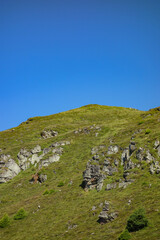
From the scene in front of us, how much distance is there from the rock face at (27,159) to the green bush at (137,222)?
44.8m

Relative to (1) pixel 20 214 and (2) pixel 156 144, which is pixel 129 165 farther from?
(1) pixel 20 214

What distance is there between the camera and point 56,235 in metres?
30.8

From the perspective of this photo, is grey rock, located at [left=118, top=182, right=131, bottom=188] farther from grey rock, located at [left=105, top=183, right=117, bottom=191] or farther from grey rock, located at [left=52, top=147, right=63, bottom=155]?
grey rock, located at [left=52, top=147, right=63, bottom=155]

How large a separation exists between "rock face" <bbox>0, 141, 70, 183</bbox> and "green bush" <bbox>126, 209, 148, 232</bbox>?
1765 inches

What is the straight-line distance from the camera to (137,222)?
24484 millimetres

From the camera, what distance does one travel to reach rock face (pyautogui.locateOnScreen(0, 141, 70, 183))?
6708cm

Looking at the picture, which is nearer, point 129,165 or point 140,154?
point 129,165

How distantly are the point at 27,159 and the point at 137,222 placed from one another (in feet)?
180

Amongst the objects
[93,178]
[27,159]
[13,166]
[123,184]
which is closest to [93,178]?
[93,178]

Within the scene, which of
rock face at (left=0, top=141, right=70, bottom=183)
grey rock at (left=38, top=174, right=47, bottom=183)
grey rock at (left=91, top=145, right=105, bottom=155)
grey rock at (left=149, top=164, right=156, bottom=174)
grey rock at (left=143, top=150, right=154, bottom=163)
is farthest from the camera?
rock face at (left=0, top=141, right=70, bottom=183)

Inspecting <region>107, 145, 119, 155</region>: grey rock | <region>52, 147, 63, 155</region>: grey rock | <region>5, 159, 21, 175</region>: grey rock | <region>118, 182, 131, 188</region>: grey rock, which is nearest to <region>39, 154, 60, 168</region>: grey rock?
<region>52, 147, 63, 155</region>: grey rock

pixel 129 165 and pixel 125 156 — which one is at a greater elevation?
pixel 125 156

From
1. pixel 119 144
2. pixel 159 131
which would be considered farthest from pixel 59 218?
pixel 159 131

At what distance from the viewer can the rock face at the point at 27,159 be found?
6708 centimetres
